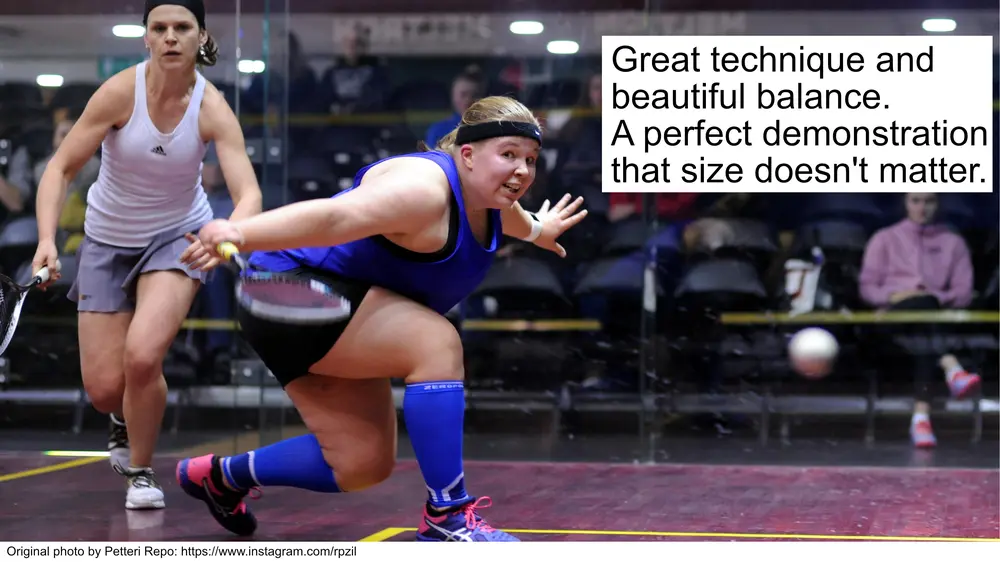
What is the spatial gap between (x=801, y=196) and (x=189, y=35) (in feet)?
10.1

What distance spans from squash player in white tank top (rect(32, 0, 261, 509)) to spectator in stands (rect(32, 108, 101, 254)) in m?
2.02

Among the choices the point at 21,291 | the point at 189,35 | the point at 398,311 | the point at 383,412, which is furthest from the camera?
the point at 189,35

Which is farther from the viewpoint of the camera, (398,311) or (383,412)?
(383,412)

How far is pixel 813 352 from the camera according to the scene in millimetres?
6742

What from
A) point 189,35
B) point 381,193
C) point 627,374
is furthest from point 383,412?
point 627,374

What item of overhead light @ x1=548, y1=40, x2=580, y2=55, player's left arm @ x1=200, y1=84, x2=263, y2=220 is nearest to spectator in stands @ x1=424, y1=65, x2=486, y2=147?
overhead light @ x1=548, y1=40, x2=580, y2=55

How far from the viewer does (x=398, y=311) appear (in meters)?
3.56

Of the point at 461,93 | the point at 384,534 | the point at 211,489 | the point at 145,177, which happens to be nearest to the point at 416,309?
the point at 211,489

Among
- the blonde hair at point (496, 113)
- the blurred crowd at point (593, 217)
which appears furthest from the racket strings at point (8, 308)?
the blurred crowd at point (593, 217)

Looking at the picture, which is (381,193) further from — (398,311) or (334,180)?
(334,180)

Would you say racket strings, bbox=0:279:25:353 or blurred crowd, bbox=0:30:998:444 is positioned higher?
blurred crowd, bbox=0:30:998:444

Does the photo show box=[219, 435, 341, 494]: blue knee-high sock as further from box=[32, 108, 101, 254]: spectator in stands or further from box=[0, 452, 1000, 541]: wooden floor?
box=[32, 108, 101, 254]: spectator in stands

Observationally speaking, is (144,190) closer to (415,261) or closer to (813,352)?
(415,261)

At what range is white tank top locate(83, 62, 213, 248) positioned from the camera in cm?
470
